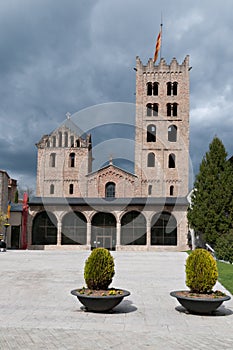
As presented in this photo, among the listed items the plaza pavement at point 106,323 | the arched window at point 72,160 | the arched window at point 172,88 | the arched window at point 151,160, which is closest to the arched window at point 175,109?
the arched window at point 172,88

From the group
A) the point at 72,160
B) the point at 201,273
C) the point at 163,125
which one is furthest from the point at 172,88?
the point at 201,273

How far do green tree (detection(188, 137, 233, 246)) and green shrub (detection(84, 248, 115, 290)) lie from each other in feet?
76.7

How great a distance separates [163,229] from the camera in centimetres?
3791

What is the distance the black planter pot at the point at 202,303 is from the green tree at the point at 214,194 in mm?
22884

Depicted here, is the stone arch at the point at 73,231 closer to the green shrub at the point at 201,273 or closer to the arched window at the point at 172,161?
the arched window at the point at 172,161

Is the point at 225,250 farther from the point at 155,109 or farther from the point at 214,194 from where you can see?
the point at 155,109

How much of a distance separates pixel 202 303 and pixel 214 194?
23273 mm

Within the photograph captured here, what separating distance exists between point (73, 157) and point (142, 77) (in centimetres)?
1466

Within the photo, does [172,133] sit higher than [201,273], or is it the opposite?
[172,133]

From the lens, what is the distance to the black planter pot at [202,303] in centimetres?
765

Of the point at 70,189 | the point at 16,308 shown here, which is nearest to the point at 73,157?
the point at 70,189

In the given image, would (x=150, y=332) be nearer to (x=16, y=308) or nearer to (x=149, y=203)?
(x=16, y=308)

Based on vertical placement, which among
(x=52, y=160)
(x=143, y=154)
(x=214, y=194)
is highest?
(x=143, y=154)

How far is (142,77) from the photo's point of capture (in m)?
51.1
